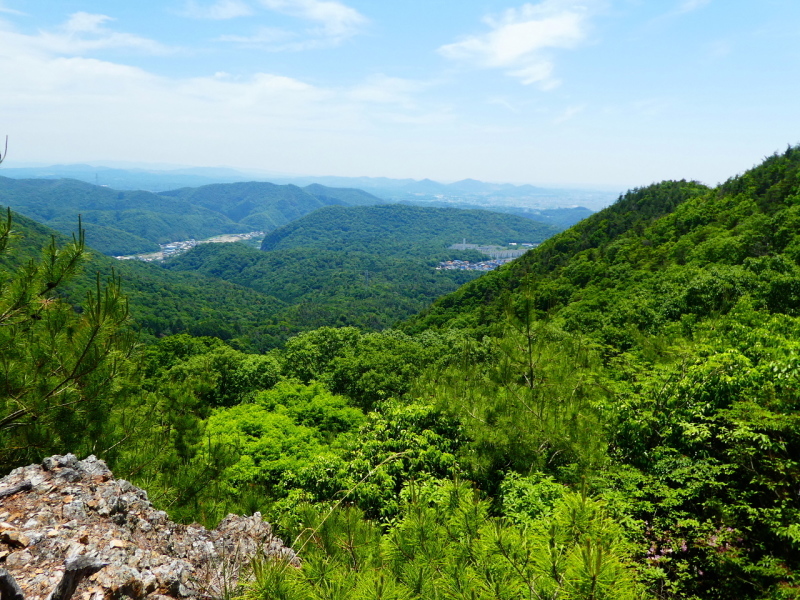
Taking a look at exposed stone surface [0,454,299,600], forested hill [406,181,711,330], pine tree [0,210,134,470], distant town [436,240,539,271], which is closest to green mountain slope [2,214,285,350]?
forested hill [406,181,711,330]

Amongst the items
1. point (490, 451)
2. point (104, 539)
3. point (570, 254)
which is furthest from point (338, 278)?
point (104, 539)

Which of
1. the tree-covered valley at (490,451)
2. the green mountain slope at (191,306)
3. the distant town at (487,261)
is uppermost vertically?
the tree-covered valley at (490,451)

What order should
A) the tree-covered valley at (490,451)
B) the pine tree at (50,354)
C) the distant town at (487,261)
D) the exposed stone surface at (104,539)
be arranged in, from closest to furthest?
1. the tree-covered valley at (490,451)
2. the exposed stone surface at (104,539)
3. the pine tree at (50,354)
4. the distant town at (487,261)

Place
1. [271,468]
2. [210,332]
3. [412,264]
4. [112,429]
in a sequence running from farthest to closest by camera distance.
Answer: [412,264]
[210,332]
[271,468]
[112,429]

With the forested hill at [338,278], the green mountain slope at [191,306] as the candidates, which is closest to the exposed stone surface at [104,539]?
the green mountain slope at [191,306]

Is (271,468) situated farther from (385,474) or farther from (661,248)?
(661,248)

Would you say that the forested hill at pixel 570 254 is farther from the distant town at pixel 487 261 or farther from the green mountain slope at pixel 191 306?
the distant town at pixel 487 261

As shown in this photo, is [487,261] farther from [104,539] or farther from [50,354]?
[104,539]

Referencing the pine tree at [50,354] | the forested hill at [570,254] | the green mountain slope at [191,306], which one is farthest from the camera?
the green mountain slope at [191,306]

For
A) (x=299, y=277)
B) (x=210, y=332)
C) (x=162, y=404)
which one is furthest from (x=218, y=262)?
Answer: (x=162, y=404)
